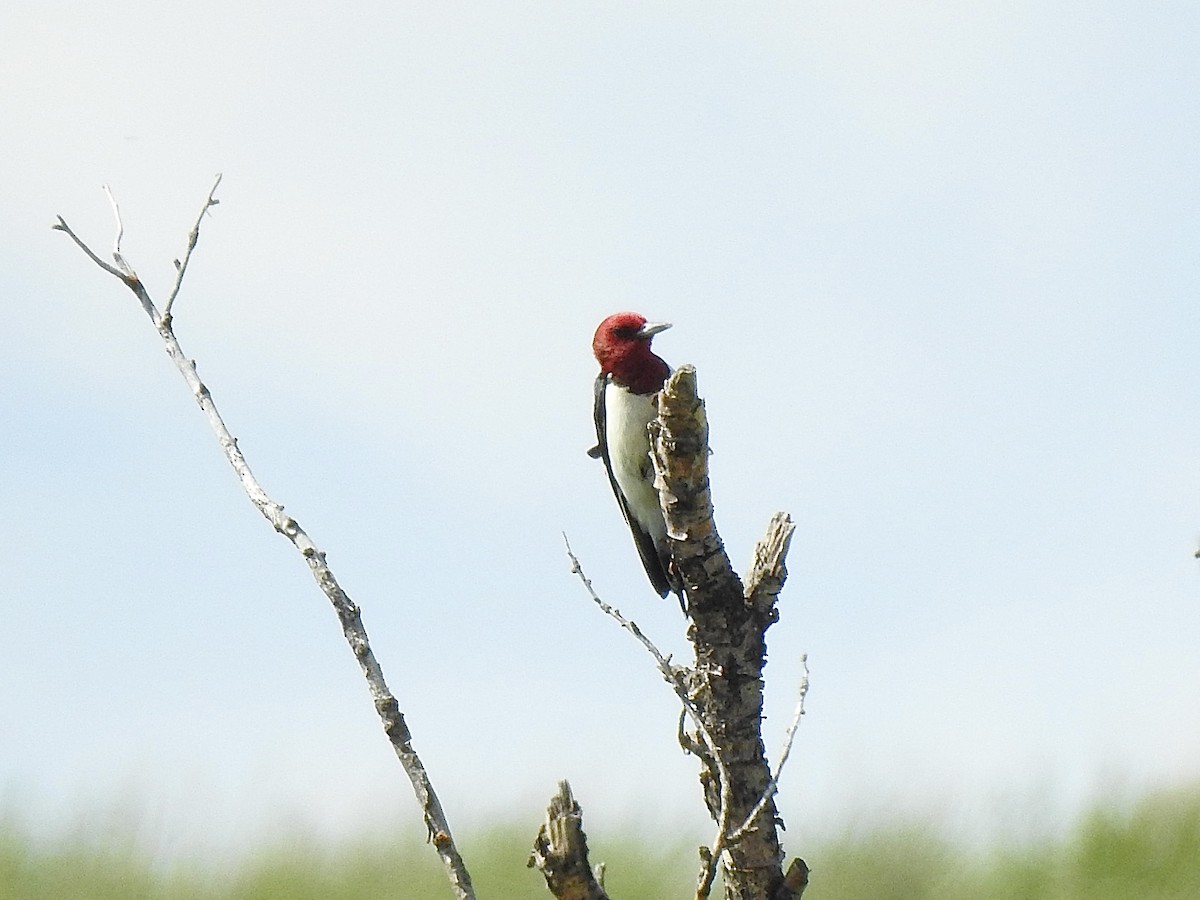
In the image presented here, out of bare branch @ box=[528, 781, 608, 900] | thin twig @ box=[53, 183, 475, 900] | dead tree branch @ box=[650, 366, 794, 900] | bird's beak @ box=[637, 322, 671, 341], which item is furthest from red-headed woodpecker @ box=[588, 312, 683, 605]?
thin twig @ box=[53, 183, 475, 900]

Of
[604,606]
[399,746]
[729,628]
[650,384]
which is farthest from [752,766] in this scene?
[650,384]

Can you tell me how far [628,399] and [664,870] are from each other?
14.6ft

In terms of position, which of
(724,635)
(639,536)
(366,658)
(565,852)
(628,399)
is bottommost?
(565,852)

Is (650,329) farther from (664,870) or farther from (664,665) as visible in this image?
(664,870)

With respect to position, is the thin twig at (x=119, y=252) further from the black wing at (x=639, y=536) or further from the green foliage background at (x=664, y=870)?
the green foliage background at (x=664, y=870)

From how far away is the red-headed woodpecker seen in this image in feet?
19.4

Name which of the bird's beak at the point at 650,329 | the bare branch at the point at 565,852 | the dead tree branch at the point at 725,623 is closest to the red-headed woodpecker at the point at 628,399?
the bird's beak at the point at 650,329

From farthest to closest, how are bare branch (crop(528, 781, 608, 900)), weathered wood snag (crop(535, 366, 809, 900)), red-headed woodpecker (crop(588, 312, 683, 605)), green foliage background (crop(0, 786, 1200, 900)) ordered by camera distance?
green foliage background (crop(0, 786, 1200, 900))
red-headed woodpecker (crop(588, 312, 683, 605))
weathered wood snag (crop(535, 366, 809, 900))
bare branch (crop(528, 781, 608, 900))

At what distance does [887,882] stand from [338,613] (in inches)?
310

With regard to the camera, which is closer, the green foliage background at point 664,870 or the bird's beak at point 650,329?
the bird's beak at point 650,329

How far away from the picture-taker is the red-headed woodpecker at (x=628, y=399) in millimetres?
5926

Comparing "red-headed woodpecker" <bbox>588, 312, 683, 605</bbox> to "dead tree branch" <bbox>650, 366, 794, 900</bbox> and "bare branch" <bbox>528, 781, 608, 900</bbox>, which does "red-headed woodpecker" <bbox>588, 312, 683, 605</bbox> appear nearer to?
"dead tree branch" <bbox>650, 366, 794, 900</bbox>

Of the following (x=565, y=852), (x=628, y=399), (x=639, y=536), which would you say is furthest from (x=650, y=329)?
(x=565, y=852)

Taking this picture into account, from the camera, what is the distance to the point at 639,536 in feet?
21.6
